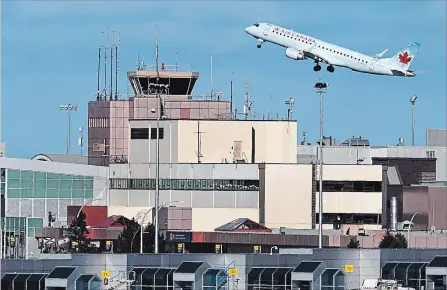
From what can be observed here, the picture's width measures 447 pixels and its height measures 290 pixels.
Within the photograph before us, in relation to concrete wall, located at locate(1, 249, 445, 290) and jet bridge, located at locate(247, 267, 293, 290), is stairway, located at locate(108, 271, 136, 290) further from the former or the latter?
jet bridge, located at locate(247, 267, 293, 290)

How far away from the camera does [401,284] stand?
109 meters

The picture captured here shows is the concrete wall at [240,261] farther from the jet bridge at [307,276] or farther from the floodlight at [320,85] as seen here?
the floodlight at [320,85]

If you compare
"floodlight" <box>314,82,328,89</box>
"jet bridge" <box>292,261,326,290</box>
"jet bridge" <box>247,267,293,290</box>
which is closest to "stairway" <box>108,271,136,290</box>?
"jet bridge" <box>247,267,293,290</box>

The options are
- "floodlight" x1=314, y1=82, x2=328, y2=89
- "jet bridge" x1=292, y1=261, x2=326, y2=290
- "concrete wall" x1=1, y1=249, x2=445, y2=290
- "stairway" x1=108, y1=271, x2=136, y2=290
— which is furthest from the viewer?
"floodlight" x1=314, y1=82, x2=328, y2=89

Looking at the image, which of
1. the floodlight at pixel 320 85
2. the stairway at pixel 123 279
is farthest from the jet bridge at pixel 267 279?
the floodlight at pixel 320 85

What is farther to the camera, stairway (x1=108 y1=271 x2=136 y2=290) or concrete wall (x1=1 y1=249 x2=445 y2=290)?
stairway (x1=108 y1=271 x2=136 y2=290)

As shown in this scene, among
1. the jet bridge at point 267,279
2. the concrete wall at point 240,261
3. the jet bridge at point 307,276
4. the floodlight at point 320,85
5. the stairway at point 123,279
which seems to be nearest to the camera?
the jet bridge at point 307,276

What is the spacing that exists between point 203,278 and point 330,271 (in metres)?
8.00

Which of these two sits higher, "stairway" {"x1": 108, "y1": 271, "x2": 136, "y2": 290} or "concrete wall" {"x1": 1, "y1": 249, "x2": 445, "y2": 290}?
"concrete wall" {"x1": 1, "y1": 249, "x2": 445, "y2": 290}

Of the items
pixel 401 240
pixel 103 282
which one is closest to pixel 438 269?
pixel 103 282

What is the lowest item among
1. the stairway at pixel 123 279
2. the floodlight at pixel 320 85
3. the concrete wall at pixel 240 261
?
the stairway at pixel 123 279

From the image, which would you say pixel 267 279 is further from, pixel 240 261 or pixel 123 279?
pixel 123 279

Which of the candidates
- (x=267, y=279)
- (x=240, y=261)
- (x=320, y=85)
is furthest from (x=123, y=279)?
(x=320, y=85)

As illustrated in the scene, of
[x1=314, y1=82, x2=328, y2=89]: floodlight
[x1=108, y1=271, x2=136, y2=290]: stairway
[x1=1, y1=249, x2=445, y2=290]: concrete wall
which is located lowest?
[x1=108, y1=271, x2=136, y2=290]: stairway
